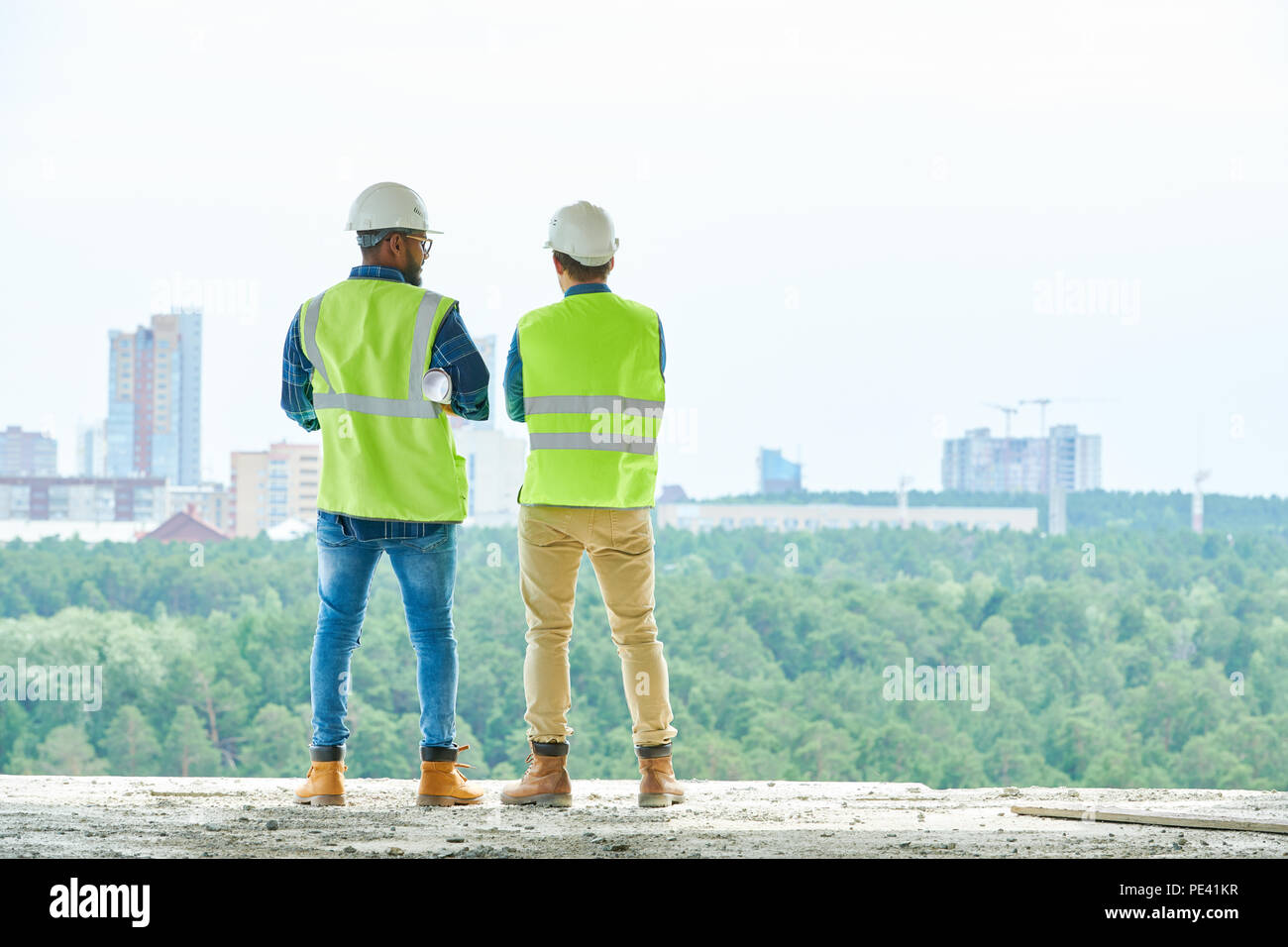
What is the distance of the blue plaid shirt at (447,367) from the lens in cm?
289

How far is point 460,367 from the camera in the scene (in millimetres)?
2912

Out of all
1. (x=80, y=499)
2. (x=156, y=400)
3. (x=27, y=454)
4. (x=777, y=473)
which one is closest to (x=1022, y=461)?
(x=777, y=473)

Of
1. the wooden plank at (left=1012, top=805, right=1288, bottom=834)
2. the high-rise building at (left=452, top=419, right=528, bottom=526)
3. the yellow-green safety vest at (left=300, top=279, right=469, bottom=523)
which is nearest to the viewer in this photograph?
the wooden plank at (left=1012, top=805, right=1288, bottom=834)

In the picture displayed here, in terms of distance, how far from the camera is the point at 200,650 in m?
32.7

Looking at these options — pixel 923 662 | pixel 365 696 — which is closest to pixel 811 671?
pixel 923 662

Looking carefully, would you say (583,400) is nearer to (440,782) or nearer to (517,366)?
(517,366)

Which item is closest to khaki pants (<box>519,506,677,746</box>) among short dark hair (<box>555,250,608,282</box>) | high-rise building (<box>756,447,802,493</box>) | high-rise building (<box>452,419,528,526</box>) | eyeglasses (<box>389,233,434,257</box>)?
short dark hair (<box>555,250,608,282</box>)

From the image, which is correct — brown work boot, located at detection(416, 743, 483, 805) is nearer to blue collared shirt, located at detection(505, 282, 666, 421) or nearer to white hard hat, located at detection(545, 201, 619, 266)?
blue collared shirt, located at detection(505, 282, 666, 421)

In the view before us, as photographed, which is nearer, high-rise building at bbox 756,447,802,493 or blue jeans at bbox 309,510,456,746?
blue jeans at bbox 309,510,456,746

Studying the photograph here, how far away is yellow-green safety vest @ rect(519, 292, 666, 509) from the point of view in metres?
2.94

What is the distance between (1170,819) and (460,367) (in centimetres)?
172

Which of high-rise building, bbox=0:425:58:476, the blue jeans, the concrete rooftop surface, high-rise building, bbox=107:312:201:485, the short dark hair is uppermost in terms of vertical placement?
high-rise building, bbox=107:312:201:485

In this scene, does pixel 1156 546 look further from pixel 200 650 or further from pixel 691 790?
pixel 691 790
